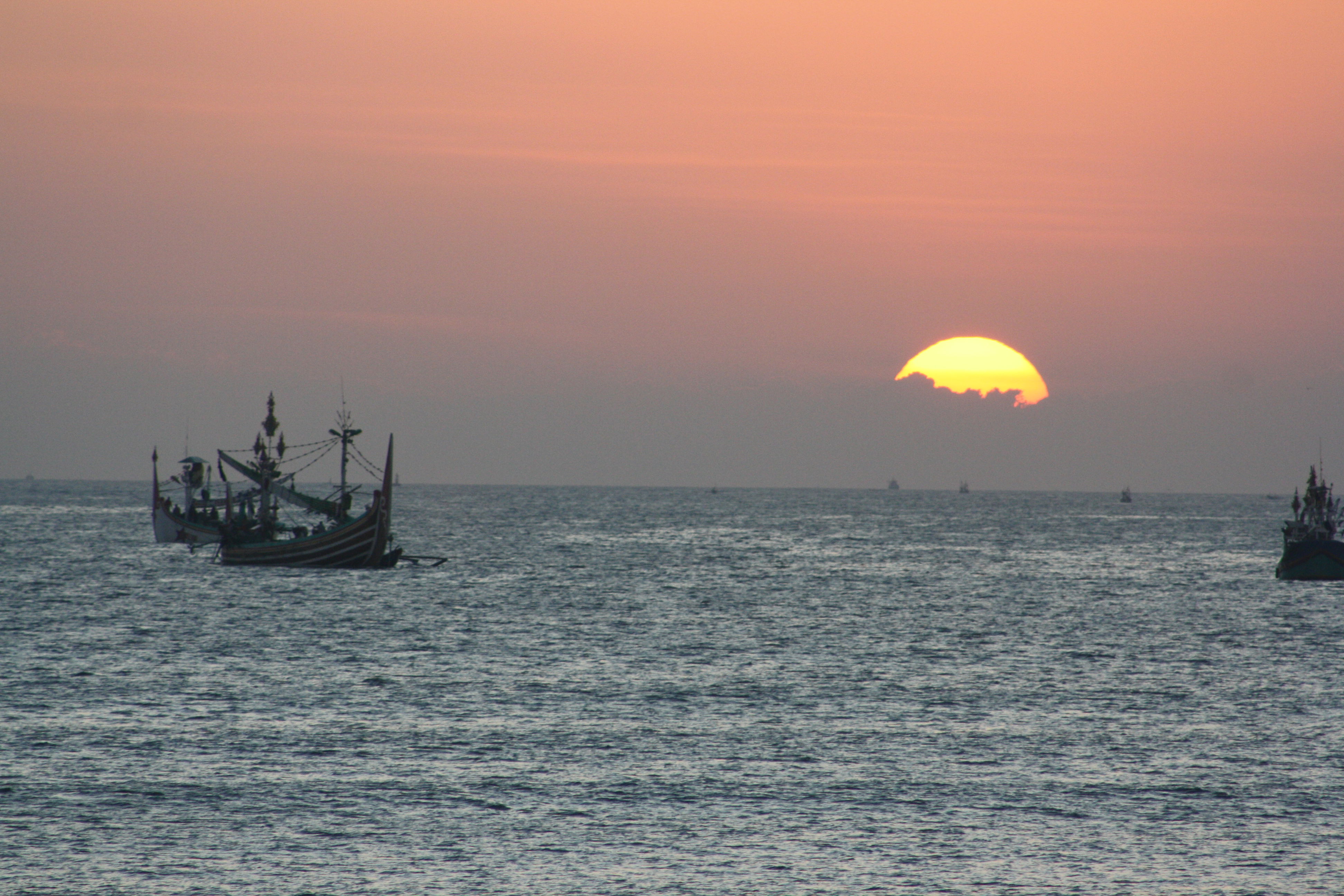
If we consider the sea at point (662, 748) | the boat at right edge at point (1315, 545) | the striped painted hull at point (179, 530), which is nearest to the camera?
the sea at point (662, 748)

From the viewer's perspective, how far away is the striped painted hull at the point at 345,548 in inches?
3371

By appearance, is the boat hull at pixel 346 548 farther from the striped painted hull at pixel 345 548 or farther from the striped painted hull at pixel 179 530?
the striped painted hull at pixel 179 530

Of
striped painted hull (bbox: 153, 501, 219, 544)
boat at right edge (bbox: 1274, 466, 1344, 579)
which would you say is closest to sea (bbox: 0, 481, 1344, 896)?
boat at right edge (bbox: 1274, 466, 1344, 579)

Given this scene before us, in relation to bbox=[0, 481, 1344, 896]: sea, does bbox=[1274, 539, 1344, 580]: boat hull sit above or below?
above

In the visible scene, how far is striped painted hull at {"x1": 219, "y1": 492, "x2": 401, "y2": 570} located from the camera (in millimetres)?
85625

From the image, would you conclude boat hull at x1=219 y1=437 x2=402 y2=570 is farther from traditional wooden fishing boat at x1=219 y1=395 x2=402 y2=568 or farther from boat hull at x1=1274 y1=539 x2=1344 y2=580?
boat hull at x1=1274 y1=539 x2=1344 y2=580

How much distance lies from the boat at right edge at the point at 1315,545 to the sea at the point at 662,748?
1310 centimetres

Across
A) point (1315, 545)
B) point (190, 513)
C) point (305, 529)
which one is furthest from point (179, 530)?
point (1315, 545)

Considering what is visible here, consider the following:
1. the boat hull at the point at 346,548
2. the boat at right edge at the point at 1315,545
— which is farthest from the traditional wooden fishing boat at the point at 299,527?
the boat at right edge at the point at 1315,545

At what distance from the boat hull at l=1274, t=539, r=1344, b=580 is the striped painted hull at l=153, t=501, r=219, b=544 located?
3284 inches

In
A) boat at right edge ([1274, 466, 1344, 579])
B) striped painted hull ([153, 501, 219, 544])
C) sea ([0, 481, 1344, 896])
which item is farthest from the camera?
striped painted hull ([153, 501, 219, 544])

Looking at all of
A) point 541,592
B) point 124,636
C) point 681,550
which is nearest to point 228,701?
point 124,636

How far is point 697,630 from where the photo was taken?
5934 cm

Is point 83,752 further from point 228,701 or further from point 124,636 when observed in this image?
point 124,636
